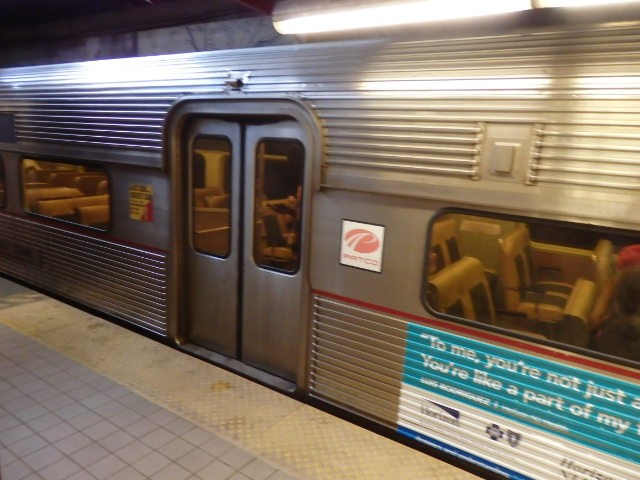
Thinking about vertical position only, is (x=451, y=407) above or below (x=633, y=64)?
below

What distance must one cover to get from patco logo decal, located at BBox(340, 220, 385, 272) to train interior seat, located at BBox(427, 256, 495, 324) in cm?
36

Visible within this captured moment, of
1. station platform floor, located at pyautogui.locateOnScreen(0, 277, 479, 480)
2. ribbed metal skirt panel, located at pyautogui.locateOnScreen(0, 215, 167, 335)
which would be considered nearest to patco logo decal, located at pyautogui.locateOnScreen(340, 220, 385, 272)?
station platform floor, located at pyautogui.locateOnScreen(0, 277, 479, 480)

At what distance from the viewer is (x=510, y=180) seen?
2.30 m

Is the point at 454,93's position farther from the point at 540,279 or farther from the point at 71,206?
the point at 71,206

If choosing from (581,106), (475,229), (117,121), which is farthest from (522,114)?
(117,121)

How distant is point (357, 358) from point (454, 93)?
1727mm

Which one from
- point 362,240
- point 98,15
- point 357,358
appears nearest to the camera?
point 362,240

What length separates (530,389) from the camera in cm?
239

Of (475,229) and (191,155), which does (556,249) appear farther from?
(191,155)

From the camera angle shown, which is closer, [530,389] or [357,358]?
[530,389]

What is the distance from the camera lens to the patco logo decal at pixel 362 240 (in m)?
2.79

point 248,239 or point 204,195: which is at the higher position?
point 204,195

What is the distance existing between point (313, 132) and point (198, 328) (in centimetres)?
214

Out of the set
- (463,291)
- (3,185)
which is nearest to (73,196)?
(3,185)
